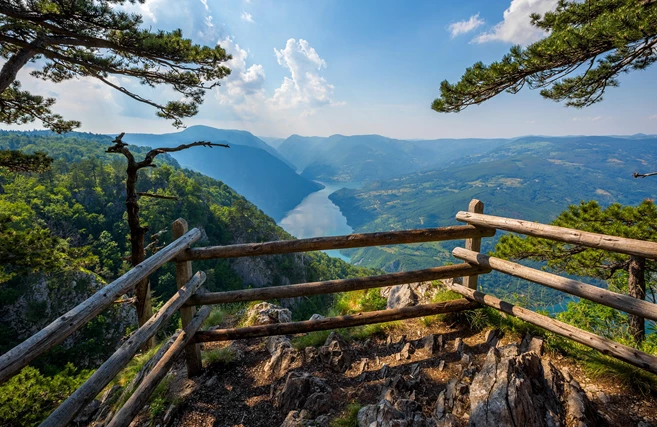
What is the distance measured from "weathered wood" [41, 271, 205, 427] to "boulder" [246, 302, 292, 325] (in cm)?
250

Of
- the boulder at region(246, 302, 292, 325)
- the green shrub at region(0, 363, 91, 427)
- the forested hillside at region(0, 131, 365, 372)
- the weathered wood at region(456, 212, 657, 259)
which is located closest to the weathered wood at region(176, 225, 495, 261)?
the weathered wood at region(456, 212, 657, 259)

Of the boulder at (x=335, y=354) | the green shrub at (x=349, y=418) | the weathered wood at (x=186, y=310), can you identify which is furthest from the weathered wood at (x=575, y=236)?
the weathered wood at (x=186, y=310)

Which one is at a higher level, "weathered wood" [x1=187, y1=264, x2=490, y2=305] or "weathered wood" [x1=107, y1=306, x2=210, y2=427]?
"weathered wood" [x1=187, y1=264, x2=490, y2=305]

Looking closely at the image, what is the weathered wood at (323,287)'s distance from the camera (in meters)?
3.79

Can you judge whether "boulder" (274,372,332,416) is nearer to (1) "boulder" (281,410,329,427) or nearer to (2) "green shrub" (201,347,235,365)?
(1) "boulder" (281,410,329,427)

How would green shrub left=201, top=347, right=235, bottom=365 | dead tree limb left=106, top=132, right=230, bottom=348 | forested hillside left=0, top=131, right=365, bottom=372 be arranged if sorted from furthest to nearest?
forested hillside left=0, top=131, right=365, bottom=372, dead tree limb left=106, top=132, right=230, bottom=348, green shrub left=201, top=347, right=235, bottom=365

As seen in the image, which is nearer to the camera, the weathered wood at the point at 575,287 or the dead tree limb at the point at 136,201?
the weathered wood at the point at 575,287

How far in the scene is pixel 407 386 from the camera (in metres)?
3.21

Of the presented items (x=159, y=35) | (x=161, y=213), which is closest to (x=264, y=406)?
(x=159, y=35)

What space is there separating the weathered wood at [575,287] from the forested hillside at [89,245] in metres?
8.72

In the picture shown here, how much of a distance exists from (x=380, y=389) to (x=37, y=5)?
315 inches

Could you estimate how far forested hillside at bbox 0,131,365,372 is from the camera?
8.88 m

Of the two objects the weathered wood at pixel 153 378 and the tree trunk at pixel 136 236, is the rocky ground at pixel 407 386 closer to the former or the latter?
the weathered wood at pixel 153 378

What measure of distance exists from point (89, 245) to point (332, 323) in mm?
11254
